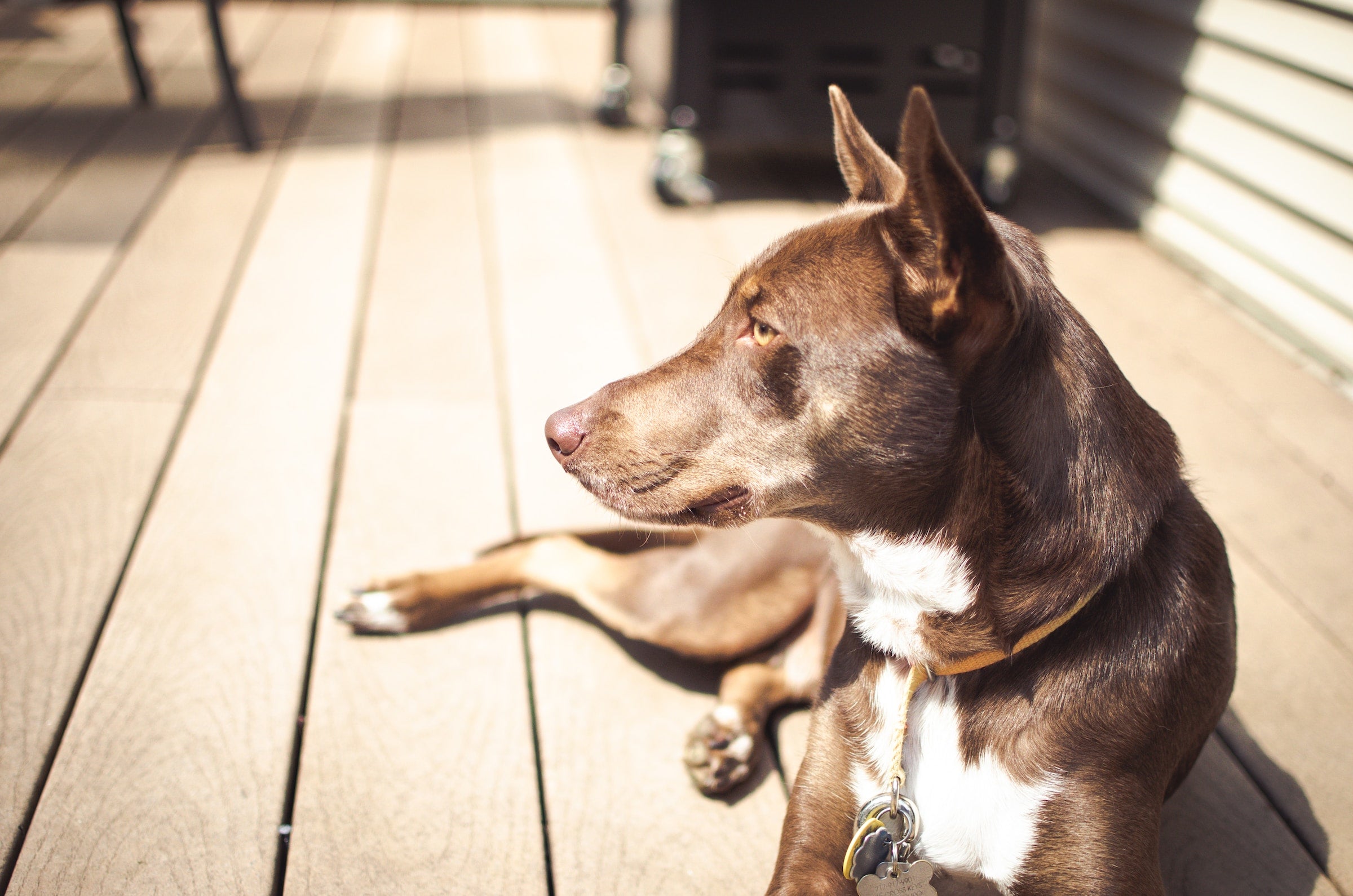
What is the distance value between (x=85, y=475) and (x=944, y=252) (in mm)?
2290

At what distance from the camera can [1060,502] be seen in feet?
4.39

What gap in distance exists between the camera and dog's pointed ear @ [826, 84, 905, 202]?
1605mm

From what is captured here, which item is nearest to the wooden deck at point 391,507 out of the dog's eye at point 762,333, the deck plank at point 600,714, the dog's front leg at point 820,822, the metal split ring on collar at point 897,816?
the deck plank at point 600,714

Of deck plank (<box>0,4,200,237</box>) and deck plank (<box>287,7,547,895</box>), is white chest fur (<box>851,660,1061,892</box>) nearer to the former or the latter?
deck plank (<box>287,7,547,895</box>)

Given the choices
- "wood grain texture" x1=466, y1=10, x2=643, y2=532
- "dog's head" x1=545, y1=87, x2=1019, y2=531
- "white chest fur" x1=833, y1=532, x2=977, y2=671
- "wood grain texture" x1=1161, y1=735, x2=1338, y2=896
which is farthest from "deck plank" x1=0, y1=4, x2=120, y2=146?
"wood grain texture" x1=1161, y1=735, x2=1338, y2=896

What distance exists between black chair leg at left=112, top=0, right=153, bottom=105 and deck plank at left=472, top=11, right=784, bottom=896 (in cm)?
270

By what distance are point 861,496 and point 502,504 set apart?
53.3 inches

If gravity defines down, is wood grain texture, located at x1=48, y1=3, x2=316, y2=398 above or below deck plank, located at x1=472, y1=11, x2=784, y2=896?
above

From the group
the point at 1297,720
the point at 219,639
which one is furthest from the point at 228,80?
the point at 1297,720

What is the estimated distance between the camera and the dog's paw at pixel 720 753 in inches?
72.4

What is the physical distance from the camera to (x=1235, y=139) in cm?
366

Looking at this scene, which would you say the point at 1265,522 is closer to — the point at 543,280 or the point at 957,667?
the point at 957,667

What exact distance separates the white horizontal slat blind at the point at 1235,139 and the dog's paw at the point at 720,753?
2.58m

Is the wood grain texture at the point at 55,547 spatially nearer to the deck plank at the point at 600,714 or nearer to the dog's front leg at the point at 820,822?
the deck plank at the point at 600,714
